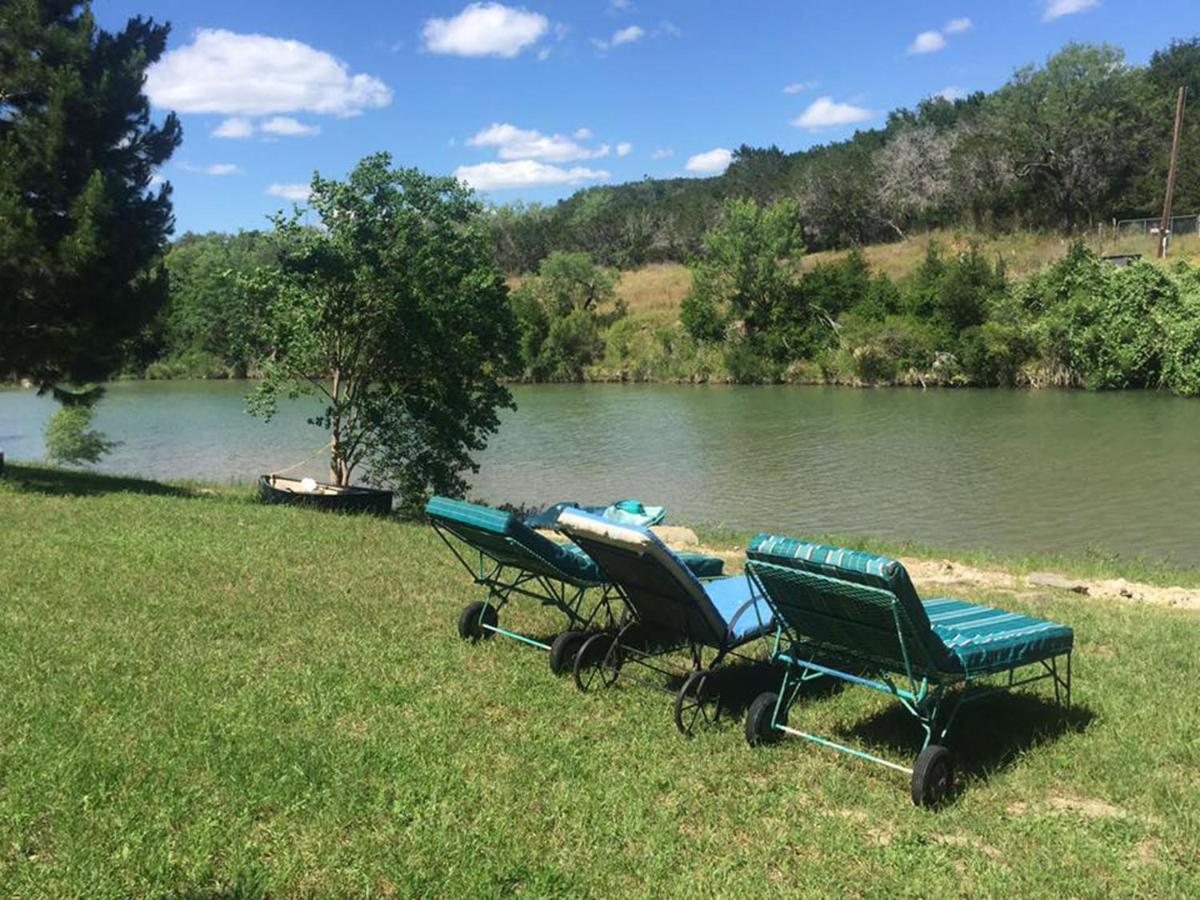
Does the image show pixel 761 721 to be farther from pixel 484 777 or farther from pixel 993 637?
pixel 484 777

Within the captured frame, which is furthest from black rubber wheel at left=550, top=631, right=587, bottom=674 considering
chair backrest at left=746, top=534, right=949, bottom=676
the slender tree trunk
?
the slender tree trunk

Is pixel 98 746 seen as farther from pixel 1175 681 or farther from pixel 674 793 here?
pixel 1175 681

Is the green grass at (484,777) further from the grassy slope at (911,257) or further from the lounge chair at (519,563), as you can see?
the grassy slope at (911,257)

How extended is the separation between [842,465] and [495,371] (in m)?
10.4

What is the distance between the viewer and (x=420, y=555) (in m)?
9.40

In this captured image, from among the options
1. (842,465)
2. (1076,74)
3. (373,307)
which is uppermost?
(1076,74)

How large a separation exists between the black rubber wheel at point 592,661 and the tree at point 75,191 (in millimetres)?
9627

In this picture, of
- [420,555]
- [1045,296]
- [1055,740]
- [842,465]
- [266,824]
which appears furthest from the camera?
[1045,296]

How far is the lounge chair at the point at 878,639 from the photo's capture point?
4094 millimetres

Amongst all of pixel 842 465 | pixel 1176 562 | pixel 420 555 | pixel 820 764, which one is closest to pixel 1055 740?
pixel 820 764

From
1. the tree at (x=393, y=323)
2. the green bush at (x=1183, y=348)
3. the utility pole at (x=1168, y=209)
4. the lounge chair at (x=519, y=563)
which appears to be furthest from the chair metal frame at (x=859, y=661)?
the utility pole at (x=1168, y=209)

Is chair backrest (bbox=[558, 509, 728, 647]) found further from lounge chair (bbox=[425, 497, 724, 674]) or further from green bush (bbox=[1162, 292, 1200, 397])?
green bush (bbox=[1162, 292, 1200, 397])

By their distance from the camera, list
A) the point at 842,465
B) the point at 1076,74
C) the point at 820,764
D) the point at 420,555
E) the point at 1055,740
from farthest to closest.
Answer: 1. the point at 1076,74
2. the point at 842,465
3. the point at 420,555
4. the point at 1055,740
5. the point at 820,764

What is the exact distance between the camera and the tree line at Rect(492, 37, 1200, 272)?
194 feet
